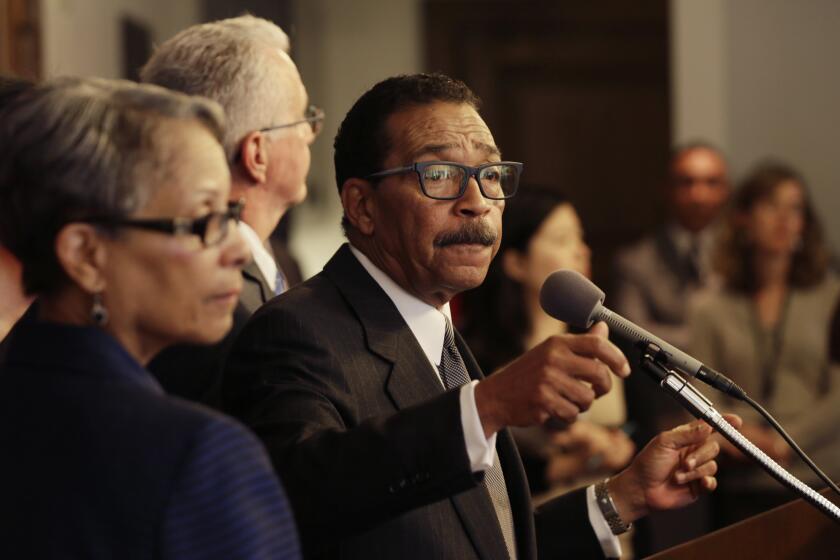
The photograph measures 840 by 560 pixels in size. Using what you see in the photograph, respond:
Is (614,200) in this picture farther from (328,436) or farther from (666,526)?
(328,436)

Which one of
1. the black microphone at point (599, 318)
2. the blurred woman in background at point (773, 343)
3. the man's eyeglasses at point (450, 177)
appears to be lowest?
the blurred woman in background at point (773, 343)

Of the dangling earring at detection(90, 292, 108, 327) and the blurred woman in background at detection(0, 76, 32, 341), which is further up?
the dangling earring at detection(90, 292, 108, 327)

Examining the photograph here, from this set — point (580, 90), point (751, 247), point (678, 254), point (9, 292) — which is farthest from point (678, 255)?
point (9, 292)

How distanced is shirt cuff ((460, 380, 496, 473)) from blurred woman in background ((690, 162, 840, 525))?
9.44ft

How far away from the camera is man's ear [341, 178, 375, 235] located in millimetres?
1992

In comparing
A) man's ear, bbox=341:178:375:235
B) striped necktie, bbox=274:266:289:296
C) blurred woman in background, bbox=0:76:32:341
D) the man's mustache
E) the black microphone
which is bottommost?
striped necktie, bbox=274:266:289:296

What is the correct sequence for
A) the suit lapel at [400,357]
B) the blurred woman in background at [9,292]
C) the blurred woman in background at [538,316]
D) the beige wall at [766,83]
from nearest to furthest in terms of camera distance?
the suit lapel at [400,357]
the blurred woman in background at [9,292]
the blurred woman in background at [538,316]
the beige wall at [766,83]

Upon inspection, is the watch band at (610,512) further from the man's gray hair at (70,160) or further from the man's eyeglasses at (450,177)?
the man's gray hair at (70,160)

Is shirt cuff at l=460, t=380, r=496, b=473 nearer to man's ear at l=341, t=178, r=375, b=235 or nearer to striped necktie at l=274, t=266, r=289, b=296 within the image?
man's ear at l=341, t=178, r=375, b=235

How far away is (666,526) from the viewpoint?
397cm

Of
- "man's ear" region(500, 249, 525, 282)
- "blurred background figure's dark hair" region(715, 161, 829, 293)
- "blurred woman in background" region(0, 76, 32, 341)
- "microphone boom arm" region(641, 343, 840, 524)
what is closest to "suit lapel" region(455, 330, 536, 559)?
"microphone boom arm" region(641, 343, 840, 524)

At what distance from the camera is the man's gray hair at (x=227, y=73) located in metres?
2.46

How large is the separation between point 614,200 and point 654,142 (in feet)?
1.30

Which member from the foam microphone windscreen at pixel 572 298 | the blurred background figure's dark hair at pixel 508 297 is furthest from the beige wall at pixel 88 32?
the foam microphone windscreen at pixel 572 298
